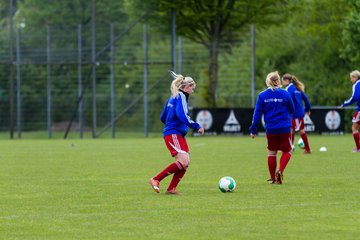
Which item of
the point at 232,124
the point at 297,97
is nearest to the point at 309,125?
the point at 232,124

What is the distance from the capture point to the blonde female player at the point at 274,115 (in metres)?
16.8

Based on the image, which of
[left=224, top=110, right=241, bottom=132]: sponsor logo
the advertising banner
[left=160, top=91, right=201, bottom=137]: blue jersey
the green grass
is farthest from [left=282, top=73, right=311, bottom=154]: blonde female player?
[left=224, top=110, right=241, bottom=132]: sponsor logo

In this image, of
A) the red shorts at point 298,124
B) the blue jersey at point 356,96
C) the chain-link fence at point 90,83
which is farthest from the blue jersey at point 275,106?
the chain-link fence at point 90,83

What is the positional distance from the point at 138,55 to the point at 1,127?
770cm

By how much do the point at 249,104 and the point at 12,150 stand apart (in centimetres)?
1782

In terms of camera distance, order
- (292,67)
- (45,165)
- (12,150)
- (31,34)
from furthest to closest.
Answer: (292,67), (31,34), (12,150), (45,165)

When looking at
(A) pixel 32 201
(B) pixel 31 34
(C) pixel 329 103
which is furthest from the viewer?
(C) pixel 329 103

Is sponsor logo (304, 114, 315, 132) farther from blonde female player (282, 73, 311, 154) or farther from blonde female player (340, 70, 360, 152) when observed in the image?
blonde female player (340, 70, 360, 152)

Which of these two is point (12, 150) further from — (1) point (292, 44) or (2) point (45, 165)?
(1) point (292, 44)

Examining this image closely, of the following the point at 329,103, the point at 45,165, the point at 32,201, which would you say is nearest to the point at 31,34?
the point at 329,103

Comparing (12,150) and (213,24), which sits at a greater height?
(213,24)

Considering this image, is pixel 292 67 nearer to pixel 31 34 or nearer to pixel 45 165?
pixel 31 34

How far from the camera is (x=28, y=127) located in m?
46.9

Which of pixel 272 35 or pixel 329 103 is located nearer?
pixel 329 103
